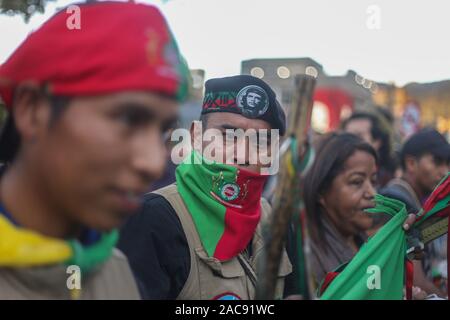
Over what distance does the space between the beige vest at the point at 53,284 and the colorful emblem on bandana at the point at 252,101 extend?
1.33m

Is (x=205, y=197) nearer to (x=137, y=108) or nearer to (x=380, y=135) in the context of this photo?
(x=137, y=108)

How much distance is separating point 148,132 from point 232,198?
1.48 meters

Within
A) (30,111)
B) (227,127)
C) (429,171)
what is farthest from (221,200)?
(429,171)

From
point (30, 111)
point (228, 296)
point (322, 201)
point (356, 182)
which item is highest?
point (30, 111)

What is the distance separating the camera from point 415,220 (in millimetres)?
2852

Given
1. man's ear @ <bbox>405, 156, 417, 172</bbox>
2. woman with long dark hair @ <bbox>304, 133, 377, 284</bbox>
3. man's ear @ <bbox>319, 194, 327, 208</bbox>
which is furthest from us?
man's ear @ <bbox>405, 156, 417, 172</bbox>

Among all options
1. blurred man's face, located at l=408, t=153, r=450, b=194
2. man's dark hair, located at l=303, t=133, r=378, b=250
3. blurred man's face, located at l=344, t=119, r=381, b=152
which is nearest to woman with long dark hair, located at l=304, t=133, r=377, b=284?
man's dark hair, located at l=303, t=133, r=378, b=250

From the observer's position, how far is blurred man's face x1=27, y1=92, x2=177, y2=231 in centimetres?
126

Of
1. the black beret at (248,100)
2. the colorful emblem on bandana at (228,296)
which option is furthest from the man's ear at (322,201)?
the colorful emblem on bandana at (228,296)

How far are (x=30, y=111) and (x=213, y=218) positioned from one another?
1.42 m

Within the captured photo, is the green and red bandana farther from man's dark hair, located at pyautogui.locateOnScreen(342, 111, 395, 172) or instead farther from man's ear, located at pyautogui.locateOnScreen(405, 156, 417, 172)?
man's dark hair, located at pyautogui.locateOnScreen(342, 111, 395, 172)

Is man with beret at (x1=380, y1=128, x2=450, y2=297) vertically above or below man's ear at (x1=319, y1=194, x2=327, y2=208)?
above

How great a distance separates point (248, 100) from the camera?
2797 millimetres
